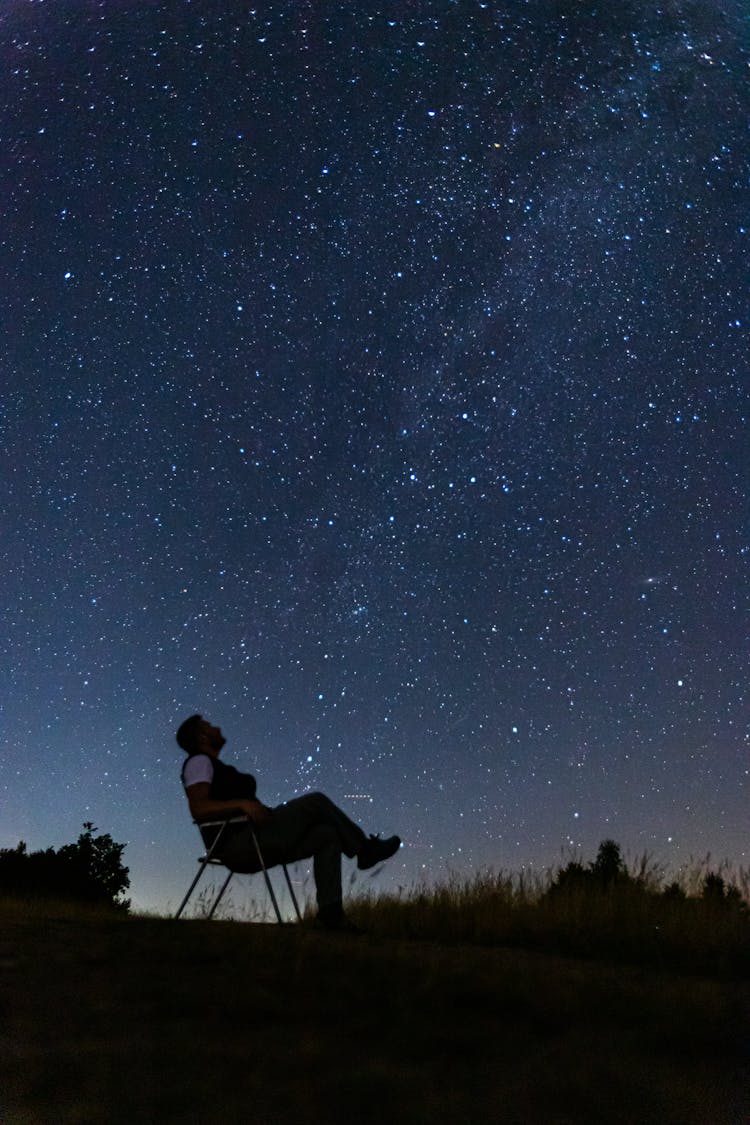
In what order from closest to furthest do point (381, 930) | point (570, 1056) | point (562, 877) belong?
point (570, 1056) < point (381, 930) < point (562, 877)

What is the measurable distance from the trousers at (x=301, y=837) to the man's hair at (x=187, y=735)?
1.87 feet

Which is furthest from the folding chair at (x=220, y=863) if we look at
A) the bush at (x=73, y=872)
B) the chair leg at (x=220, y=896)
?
the bush at (x=73, y=872)

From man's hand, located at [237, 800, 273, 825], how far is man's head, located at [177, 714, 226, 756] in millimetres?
563

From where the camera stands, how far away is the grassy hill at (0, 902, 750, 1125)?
1.67m

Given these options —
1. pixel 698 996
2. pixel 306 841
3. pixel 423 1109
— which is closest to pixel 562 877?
pixel 306 841

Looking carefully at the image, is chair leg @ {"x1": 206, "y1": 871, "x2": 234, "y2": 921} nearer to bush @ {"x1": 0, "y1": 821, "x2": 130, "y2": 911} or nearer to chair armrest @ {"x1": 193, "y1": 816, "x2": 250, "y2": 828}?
chair armrest @ {"x1": 193, "y1": 816, "x2": 250, "y2": 828}

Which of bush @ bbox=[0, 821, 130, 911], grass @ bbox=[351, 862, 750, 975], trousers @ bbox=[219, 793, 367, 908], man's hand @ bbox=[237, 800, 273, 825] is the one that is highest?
man's hand @ bbox=[237, 800, 273, 825]

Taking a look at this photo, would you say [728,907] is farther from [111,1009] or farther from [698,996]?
[111,1009]

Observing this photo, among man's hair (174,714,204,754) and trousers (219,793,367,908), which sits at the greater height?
man's hair (174,714,204,754)

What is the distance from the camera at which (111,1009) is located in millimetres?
2264

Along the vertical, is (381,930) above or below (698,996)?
below

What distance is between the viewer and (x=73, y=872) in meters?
10.8

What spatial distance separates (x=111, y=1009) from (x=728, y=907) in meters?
4.25

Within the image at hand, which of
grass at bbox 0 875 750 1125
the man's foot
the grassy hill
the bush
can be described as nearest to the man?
the man's foot
